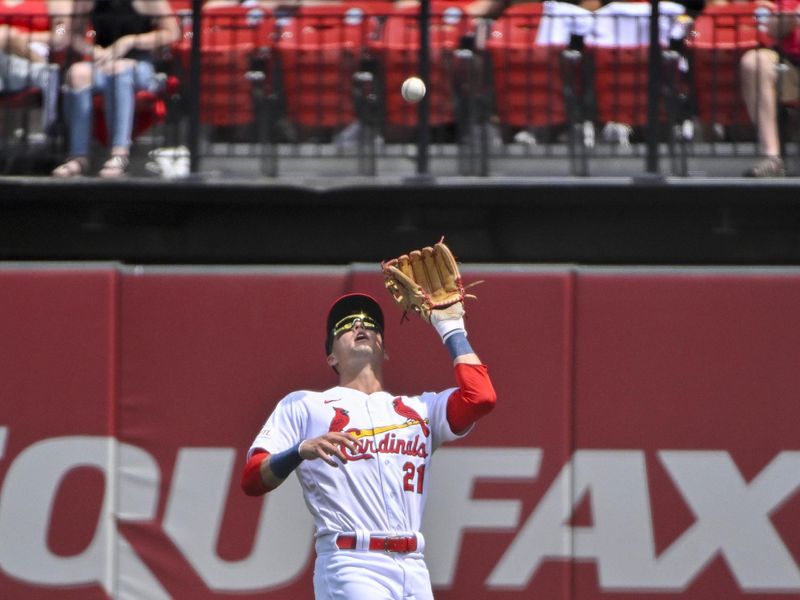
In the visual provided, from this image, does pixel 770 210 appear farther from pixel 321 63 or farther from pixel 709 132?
pixel 321 63

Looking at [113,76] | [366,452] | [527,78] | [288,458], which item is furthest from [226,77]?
[288,458]

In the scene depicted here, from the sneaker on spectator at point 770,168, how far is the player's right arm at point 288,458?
3537mm

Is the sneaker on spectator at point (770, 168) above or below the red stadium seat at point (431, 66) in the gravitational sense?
below

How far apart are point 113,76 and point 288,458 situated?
3723 millimetres

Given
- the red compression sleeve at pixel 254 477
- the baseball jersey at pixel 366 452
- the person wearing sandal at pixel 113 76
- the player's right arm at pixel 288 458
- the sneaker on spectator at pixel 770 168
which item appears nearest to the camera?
the player's right arm at pixel 288 458

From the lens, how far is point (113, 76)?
7.86m

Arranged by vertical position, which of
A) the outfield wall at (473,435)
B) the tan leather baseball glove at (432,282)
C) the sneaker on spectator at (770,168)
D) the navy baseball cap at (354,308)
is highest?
the sneaker on spectator at (770,168)

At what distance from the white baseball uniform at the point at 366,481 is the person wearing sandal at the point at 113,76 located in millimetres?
3004

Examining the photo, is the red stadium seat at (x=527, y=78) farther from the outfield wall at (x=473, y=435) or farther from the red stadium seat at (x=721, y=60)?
the outfield wall at (x=473, y=435)

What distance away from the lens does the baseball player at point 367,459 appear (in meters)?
5.00

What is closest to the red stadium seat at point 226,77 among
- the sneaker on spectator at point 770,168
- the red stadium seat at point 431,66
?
the red stadium seat at point 431,66

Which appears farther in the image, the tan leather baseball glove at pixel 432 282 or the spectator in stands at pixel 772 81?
the spectator in stands at pixel 772 81

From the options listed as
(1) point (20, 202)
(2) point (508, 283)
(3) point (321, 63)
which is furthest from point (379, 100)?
(1) point (20, 202)

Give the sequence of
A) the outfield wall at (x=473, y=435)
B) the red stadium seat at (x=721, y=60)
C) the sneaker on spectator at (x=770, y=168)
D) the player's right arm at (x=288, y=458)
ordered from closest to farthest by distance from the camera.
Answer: the player's right arm at (x=288, y=458) → the outfield wall at (x=473, y=435) → the sneaker on spectator at (x=770, y=168) → the red stadium seat at (x=721, y=60)
